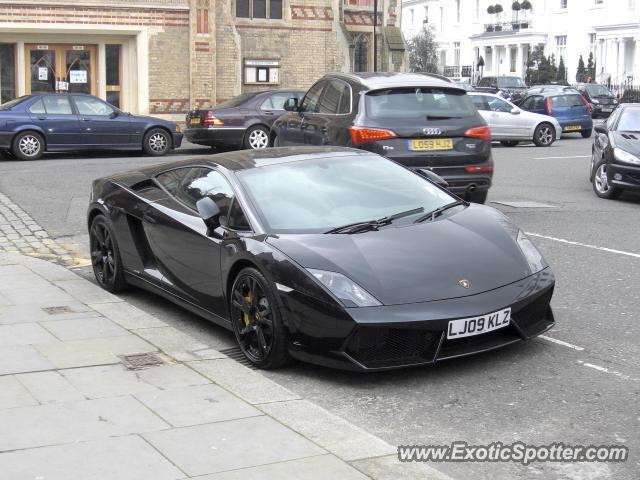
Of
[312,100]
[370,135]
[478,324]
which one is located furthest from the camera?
[312,100]

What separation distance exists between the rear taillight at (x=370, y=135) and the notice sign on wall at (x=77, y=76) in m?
19.2

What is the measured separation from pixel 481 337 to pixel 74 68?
25.2m

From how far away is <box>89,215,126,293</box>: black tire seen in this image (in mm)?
8500

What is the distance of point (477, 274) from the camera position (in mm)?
6258

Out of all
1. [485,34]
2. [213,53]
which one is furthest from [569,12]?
[213,53]

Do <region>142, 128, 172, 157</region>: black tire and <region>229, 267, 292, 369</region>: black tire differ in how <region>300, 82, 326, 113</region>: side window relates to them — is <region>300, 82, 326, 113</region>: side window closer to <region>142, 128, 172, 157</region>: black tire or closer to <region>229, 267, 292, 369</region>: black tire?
<region>229, 267, 292, 369</region>: black tire

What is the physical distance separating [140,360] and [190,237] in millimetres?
1162

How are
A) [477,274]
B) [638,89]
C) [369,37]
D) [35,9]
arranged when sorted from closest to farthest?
[477,274] < [35,9] < [369,37] < [638,89]

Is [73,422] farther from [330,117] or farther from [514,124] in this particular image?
[514,124]

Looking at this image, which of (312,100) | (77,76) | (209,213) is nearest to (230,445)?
(209,213)

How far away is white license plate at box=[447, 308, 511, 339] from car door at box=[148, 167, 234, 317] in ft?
5.58

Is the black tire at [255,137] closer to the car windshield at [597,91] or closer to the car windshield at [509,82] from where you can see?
the car windshield at [597,91]

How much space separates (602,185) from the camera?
15.4 meters

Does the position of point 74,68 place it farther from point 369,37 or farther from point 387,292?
point 387,292
